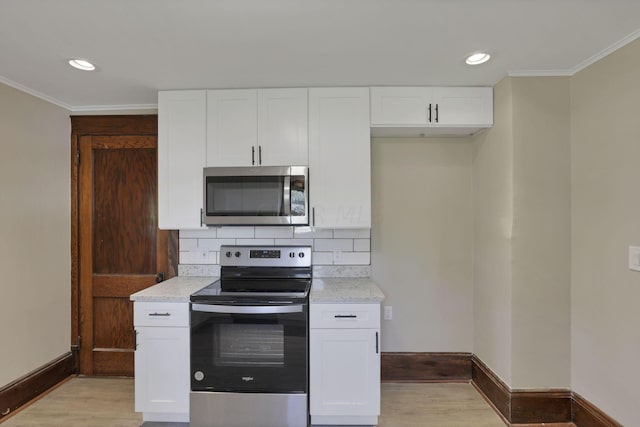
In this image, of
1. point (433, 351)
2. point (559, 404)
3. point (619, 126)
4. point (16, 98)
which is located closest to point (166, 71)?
point (16, 98)

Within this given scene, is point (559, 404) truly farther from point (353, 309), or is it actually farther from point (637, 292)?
point (353, 309)

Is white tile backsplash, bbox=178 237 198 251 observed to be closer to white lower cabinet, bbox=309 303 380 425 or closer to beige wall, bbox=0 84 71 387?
beige wall, bbox=0 84 71 387

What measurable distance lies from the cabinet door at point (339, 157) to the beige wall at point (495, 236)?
2.90ft

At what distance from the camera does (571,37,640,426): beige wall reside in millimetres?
1766

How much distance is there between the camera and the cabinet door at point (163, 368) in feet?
6.95

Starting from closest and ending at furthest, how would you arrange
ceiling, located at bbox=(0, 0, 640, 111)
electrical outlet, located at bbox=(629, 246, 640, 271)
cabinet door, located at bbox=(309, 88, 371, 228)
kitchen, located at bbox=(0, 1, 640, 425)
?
1. ceiling, located at bbox=(0, 0, 640, 111)
2. electrical outlet, located at bbox=(629, 246, 640, 271)
3. kitchen, located at bbox=(0, 1, 640, 425)
4. cabinet door, located at bbox=(309, 88, 371, 228)

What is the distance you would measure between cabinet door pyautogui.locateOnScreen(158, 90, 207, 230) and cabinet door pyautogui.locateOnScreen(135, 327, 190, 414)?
0.76m

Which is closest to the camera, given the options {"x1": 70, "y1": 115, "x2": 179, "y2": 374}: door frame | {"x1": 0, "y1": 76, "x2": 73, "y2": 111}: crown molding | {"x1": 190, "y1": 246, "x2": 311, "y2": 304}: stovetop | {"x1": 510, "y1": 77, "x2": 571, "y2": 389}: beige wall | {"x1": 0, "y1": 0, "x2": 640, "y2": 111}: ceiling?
{"x1": 0, "y1": 0, "x2": 640, "y2": 111}: ceiling

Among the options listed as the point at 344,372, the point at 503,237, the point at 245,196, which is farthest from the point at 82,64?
the point at 503,237

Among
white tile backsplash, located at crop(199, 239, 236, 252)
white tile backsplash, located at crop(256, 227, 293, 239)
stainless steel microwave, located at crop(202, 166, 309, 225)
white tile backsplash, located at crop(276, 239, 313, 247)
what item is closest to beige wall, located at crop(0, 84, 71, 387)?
white tile backsplash, located at crop(199, 239, 236, 252)

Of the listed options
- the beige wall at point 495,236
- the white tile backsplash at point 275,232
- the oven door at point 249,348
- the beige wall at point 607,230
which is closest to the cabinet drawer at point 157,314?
the oven door at point 249,348

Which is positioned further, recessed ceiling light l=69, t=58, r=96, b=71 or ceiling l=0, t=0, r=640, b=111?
recessed ceiling light l=69, t=58, r=96, b=71

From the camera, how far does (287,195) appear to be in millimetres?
2322

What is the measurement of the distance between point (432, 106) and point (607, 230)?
1278mm
